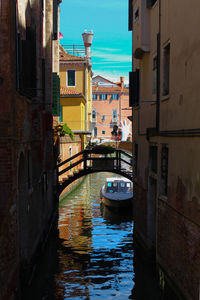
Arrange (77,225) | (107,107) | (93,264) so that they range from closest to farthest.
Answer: (93,264)
(77,225)
(107,107)

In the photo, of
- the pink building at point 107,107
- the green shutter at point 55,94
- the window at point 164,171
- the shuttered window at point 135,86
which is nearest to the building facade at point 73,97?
the green shutter at point 55,94

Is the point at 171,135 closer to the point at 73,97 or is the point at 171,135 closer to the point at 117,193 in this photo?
the point at 117,193

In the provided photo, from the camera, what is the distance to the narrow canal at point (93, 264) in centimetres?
952

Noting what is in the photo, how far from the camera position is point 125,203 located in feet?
65.0

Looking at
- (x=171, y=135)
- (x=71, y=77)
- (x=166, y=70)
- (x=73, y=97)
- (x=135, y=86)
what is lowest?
(x=171, y=135)

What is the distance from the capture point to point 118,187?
2131cm

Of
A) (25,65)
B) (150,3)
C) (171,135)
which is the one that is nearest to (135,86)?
(150,3)

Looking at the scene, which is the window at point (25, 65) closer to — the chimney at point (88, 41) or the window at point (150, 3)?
the window at point (150, 3)

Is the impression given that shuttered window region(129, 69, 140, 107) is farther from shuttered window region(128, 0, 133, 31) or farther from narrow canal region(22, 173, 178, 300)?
narrow canal region(22, 173, 178, 300)

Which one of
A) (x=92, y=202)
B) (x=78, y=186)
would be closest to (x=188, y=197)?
(x=92, y=202)

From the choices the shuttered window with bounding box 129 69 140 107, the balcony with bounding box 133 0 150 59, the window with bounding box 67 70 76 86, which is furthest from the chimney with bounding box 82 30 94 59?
the balcony with bounding box 133 0 150 59

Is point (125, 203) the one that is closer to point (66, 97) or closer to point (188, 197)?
point (188, 197)

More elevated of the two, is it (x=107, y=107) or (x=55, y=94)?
(x=107, y=107)

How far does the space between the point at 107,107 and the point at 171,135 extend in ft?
192
